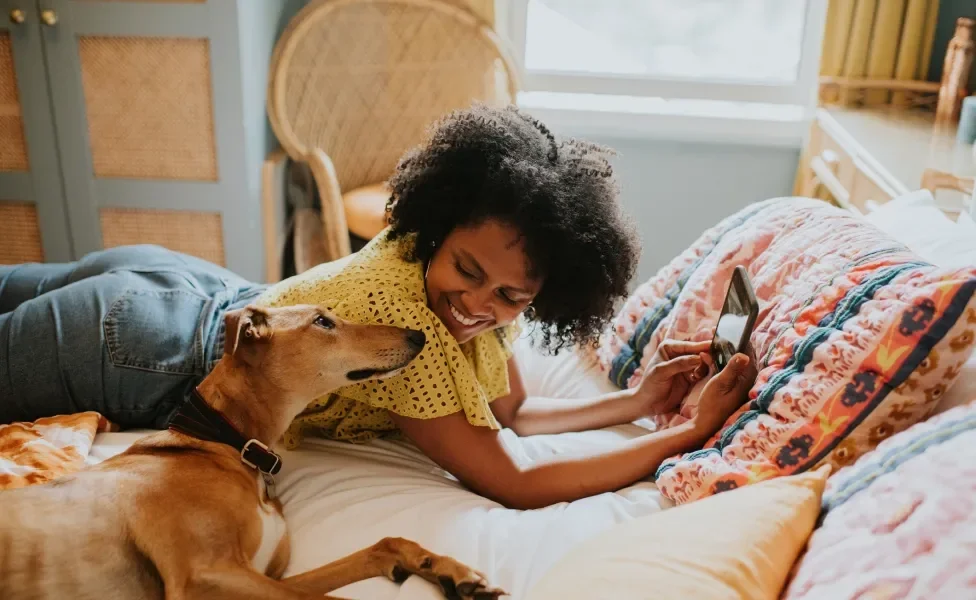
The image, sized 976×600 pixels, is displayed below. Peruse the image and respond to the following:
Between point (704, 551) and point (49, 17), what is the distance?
2.60 meters

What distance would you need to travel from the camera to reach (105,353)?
5.38 feet

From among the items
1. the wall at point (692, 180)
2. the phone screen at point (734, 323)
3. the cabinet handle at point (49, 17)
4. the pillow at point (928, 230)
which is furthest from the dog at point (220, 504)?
the wall at point (692, 180)

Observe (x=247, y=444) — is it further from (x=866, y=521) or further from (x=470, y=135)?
(x=866, y=521)

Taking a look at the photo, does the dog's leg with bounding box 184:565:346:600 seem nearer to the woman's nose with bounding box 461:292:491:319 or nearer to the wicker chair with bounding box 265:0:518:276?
the woman's nose with bounding box 461:292:491:319

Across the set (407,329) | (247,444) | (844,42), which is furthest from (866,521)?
(844,42)

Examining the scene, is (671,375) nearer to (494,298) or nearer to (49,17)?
(494,298)

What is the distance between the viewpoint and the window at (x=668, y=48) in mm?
3271

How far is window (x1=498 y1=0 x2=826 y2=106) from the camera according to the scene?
3271 millimetres

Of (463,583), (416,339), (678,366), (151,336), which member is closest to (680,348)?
(678,366)

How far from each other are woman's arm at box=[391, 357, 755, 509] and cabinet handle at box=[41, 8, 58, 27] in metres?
2.04

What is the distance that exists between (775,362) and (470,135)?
673 millimetres

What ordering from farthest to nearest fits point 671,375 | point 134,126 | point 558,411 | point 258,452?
point 134,126, point 558,411, point 671,375, point 258,452

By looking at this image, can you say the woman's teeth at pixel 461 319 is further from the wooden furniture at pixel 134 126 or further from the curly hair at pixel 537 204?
the wooden furniture at pixel 134 126

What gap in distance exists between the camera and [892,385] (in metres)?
1.12
